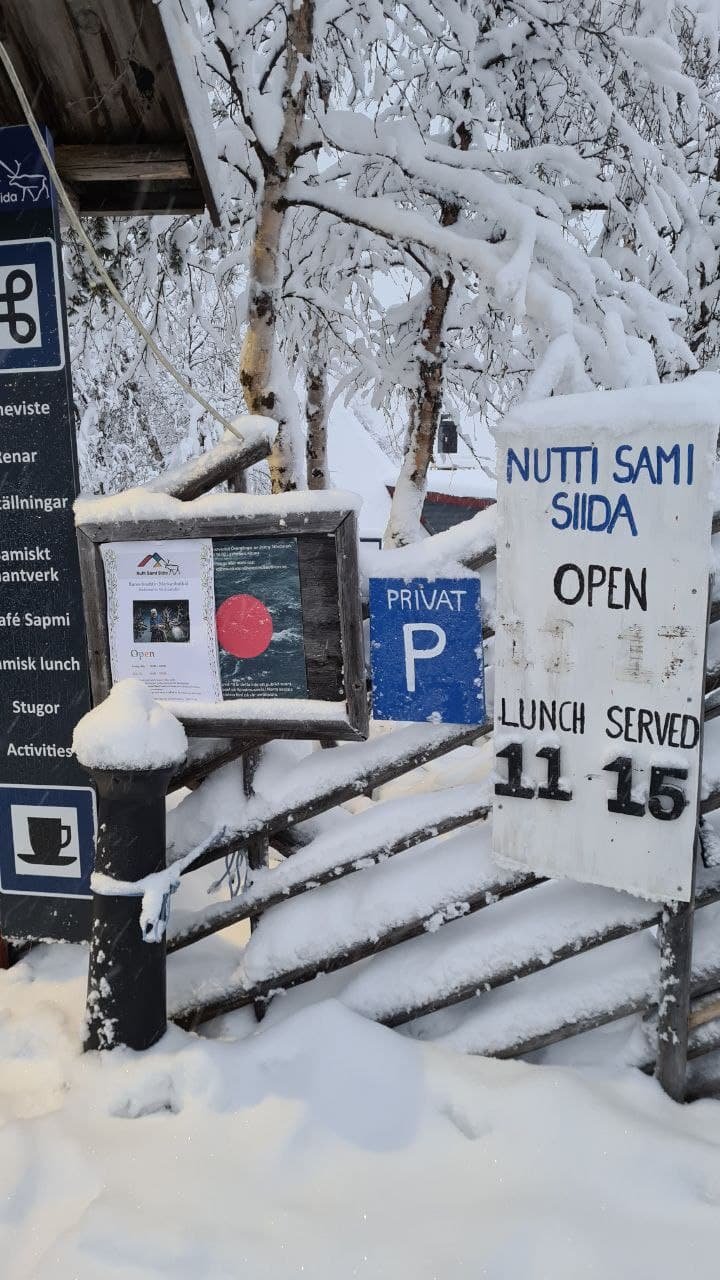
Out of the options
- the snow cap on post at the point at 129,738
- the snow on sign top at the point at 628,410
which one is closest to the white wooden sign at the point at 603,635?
the snow on sign top at the point at 628,410

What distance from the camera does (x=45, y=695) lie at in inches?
123

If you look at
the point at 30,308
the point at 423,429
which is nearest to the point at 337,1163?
the point at 30,308

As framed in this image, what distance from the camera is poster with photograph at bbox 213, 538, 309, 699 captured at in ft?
8.71

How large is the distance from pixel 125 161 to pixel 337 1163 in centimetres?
363

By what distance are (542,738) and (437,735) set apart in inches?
13.4

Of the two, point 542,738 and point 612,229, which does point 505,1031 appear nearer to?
point 542,738

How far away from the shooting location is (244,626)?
8.92ft

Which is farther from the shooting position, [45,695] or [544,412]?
[45,695]

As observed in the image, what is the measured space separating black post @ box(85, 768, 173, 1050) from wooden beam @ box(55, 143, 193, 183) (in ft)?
7.90

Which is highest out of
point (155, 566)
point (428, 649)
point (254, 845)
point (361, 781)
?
point (155, 566)

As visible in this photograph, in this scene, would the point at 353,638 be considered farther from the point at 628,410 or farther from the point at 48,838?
the point at 48,838

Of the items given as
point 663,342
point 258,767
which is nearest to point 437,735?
point 258,767

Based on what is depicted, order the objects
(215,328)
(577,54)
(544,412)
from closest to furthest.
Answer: (544,412) < (577,54) < (215,328)

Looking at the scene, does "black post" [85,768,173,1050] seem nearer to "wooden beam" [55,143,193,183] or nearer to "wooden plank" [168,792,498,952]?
"wooden plank" [168,792,498,952]
